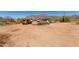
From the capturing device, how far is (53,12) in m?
1.66

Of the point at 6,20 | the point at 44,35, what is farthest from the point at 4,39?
the point at 44,35

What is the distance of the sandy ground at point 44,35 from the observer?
64.7 inches

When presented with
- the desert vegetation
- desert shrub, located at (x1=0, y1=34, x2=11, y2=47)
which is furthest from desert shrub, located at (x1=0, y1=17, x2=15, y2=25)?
desert shrub, located at (x1=0, y1=34, x2=11, y2=47)

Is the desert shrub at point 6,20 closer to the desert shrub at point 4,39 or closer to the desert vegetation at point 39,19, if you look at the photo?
the desert vegetation at point 39,19

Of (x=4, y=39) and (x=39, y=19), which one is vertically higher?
(x=39, y=19)

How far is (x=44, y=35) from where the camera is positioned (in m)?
1.66

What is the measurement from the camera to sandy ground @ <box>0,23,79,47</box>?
A: 1.64m

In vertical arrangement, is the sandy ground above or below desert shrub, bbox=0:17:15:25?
below

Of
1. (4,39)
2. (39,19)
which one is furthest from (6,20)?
(39,19)

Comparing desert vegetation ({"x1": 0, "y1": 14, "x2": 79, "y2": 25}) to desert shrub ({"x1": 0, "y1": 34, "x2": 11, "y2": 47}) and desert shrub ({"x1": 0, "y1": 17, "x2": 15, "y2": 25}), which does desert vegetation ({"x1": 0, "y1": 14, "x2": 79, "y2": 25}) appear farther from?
desert shrub ({"x1": 0, "y1": 34, "x2": 11, "y2": 47})

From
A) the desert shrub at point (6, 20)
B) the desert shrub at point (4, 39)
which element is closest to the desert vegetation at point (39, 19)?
the desert shrub at point (6, 20)

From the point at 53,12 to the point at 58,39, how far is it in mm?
260

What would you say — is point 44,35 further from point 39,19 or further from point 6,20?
point 6,20
